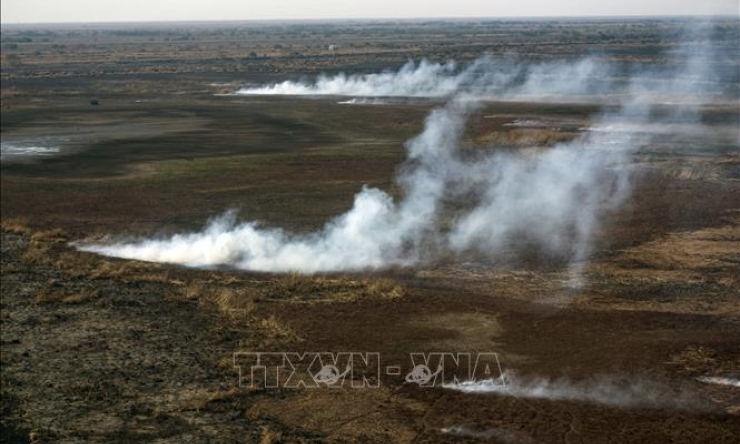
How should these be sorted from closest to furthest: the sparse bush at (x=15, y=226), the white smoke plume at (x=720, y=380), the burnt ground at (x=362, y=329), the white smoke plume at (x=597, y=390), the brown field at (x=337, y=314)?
the burnt ground at (x=362, y=329) → the brown field at (x=337, y=314) → the white smoke plume at (x=597, y=390) → the white smoke plume at (x=720, y=380) → the sparse bush at (x=15, y=226)

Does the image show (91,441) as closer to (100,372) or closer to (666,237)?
(100,372)

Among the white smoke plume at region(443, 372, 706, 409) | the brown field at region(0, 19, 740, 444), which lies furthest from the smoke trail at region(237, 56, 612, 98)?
the white smoke plume at region(443, 372, 706, 409)

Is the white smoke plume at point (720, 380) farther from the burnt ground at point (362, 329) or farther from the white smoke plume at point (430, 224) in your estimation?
the white smoke plume at point (430, 224)

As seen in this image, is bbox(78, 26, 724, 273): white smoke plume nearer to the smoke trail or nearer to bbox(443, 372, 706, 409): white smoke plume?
bbox(443, 372, 706, 409): white smoke plume

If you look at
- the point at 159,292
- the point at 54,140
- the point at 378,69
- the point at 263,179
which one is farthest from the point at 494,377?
the point at 378,69

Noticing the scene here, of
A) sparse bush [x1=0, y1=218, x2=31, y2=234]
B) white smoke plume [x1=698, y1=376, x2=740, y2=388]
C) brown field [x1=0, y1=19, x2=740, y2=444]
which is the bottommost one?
sparse bush [x1=0, y1=218, x2=31, y2=234]

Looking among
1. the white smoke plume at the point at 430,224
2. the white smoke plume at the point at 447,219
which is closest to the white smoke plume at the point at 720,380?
the white smoke plume at the point at 447,219
